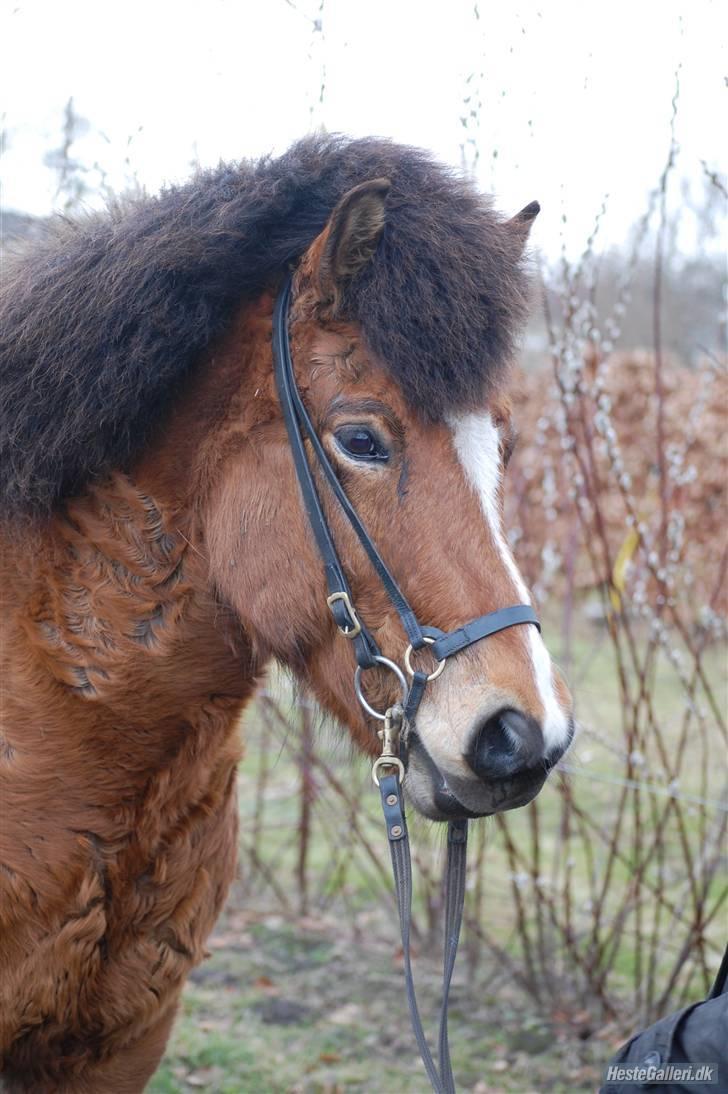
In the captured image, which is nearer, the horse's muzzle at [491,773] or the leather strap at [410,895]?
the horse's muzzle at [491,773]

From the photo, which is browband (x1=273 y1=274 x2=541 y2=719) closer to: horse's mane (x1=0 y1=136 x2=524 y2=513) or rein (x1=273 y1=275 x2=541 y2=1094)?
rein (x1=273 y1=275 x2=541 y2=1094)

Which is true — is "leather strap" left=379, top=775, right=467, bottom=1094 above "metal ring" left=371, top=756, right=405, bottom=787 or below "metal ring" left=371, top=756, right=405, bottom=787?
below

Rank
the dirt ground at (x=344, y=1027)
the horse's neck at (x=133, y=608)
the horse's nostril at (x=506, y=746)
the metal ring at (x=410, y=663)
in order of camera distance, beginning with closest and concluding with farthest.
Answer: the horse's nostril at (x=506, y=746) < the metal ring at (x=410, y=663) < the horse's neck at (x=133, y=608) < the dirt ground at (x=344, y=1027)

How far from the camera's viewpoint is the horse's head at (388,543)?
6.53 feet

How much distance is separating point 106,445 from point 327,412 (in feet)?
1.89

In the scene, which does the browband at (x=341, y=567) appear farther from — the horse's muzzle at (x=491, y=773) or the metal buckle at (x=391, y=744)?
the horse's muzzle at (x=491, y=773)

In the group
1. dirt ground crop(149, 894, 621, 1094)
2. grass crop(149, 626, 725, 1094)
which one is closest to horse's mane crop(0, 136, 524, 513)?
grass crop(149, 626, 725, 1094)

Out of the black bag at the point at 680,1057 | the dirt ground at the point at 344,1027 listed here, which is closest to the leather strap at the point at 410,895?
the black bag at the point at 680,1057

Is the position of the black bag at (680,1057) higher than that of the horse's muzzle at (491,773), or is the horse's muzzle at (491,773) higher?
the horse's muzzle at (491,773)

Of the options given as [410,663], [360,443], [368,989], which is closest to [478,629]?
[410,663]

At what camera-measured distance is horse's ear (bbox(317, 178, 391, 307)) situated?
7.19ft

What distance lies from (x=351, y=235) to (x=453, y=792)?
126 centimetres

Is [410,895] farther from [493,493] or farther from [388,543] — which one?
[493,493]

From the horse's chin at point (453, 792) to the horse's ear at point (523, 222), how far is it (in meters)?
1.30
